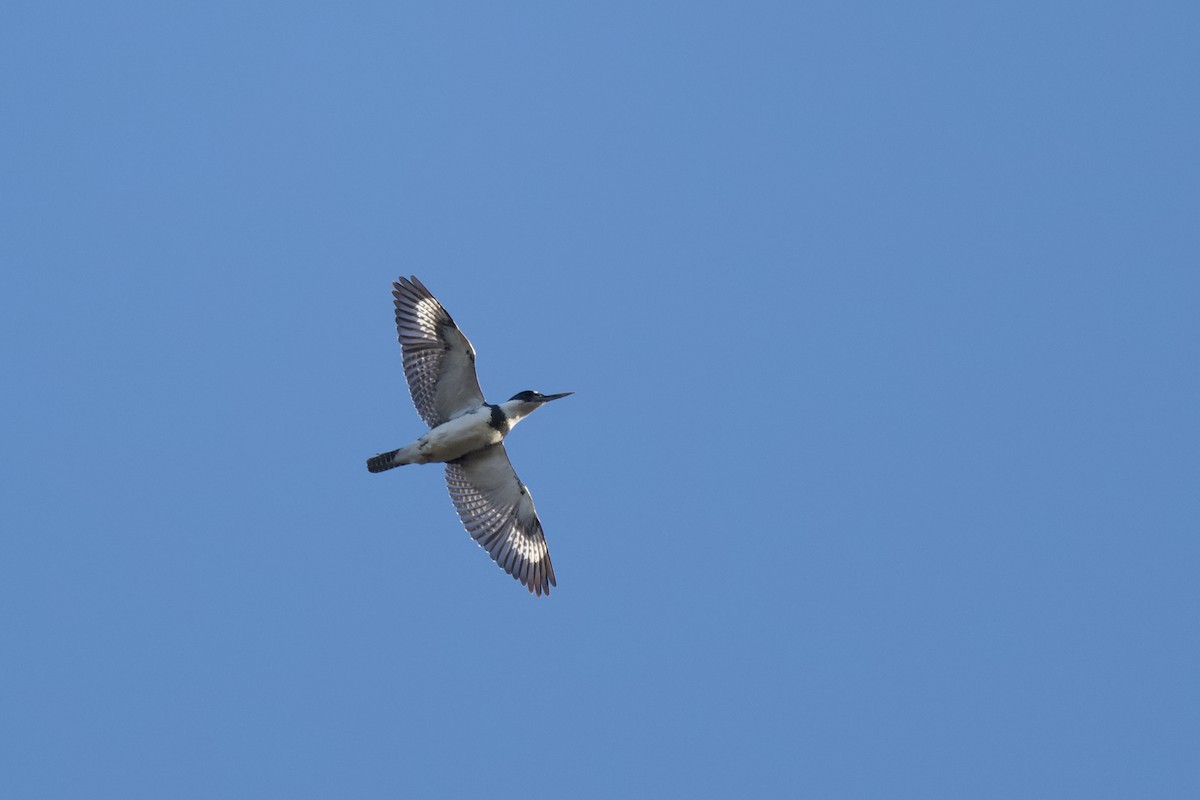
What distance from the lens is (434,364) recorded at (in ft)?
56.1

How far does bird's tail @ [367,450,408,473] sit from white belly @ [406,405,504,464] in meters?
0.21

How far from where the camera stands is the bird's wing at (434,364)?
17.0 metres

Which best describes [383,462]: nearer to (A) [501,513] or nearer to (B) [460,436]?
(B) [460,436]

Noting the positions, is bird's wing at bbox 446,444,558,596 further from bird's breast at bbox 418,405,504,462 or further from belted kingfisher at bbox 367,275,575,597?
bird's breast at bbox 418,405,504,462

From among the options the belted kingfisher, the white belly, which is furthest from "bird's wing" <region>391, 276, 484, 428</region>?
the white belly

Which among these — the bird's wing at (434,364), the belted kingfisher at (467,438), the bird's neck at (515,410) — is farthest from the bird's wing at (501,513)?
the bird's wing at (434,364)

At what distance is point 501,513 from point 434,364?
184 cm

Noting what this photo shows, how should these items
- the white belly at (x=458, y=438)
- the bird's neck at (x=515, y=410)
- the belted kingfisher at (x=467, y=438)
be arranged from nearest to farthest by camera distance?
the white belly at (x=458, y=438) < the belted kingfisher at (x=467, y=438) < the bird's neck at (x=515, y=410)

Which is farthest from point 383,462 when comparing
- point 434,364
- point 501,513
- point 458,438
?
point 501,513

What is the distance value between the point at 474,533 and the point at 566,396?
1.84 metres

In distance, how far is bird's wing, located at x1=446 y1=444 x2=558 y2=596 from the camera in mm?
17203

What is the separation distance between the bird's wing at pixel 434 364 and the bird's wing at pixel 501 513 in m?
0.61

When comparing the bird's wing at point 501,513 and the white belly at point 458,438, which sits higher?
the white belly at point 458,438

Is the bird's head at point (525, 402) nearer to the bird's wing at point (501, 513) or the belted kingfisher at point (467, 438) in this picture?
the belted kingfisher at point (467, 438)
